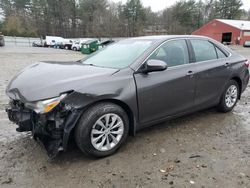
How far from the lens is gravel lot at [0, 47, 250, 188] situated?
2291mm

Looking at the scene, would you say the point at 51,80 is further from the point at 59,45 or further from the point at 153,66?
the point at 59,45

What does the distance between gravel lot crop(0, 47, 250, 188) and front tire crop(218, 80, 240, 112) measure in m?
0.65

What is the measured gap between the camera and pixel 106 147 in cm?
270

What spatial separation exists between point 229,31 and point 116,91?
47.8 metres

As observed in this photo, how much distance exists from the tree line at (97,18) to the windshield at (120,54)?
49.6m

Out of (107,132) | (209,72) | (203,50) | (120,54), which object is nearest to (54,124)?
(107,132)

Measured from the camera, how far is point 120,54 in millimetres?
3340

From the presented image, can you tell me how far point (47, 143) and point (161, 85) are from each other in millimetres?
1663

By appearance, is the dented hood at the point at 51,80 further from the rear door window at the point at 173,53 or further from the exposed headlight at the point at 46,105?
the rear door window at the point at 173,53

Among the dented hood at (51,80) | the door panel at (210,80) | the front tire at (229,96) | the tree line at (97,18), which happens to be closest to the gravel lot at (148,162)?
the door panel at (210,80)

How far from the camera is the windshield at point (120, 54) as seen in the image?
303 cm

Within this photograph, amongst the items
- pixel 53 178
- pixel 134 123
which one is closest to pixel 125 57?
pixel 134 123

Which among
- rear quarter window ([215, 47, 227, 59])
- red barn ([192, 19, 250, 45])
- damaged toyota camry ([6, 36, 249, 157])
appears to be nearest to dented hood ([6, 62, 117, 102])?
damaged toyota camry ([6, 36, 249, 157])

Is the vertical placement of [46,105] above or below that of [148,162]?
above
